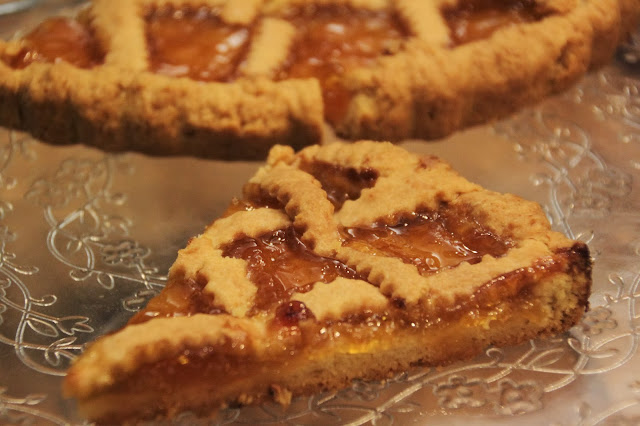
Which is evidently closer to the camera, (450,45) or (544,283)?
(544,283)

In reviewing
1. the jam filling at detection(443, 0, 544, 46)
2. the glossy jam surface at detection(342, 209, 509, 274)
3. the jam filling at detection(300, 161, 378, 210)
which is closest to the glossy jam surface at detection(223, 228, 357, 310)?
the glossy jam surface at detection(342, 209, 509, 274)

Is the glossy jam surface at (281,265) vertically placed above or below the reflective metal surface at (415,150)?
above

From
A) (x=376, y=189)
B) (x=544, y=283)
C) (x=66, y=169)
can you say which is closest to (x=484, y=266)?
(x=544, y=283)

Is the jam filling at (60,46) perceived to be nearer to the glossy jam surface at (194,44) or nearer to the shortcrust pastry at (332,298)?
the glossy jam surface at (194,44)

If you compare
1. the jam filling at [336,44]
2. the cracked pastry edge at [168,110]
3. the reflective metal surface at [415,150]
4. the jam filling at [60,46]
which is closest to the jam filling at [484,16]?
the jam filling at [336,44]

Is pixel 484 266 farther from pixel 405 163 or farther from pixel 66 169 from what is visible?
pixel 66 169

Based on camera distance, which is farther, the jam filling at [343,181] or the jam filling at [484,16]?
the jam filling at [484,16]

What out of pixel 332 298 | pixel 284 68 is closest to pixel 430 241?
pixel 332 298

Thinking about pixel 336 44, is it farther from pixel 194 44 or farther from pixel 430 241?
pixel 430 241
